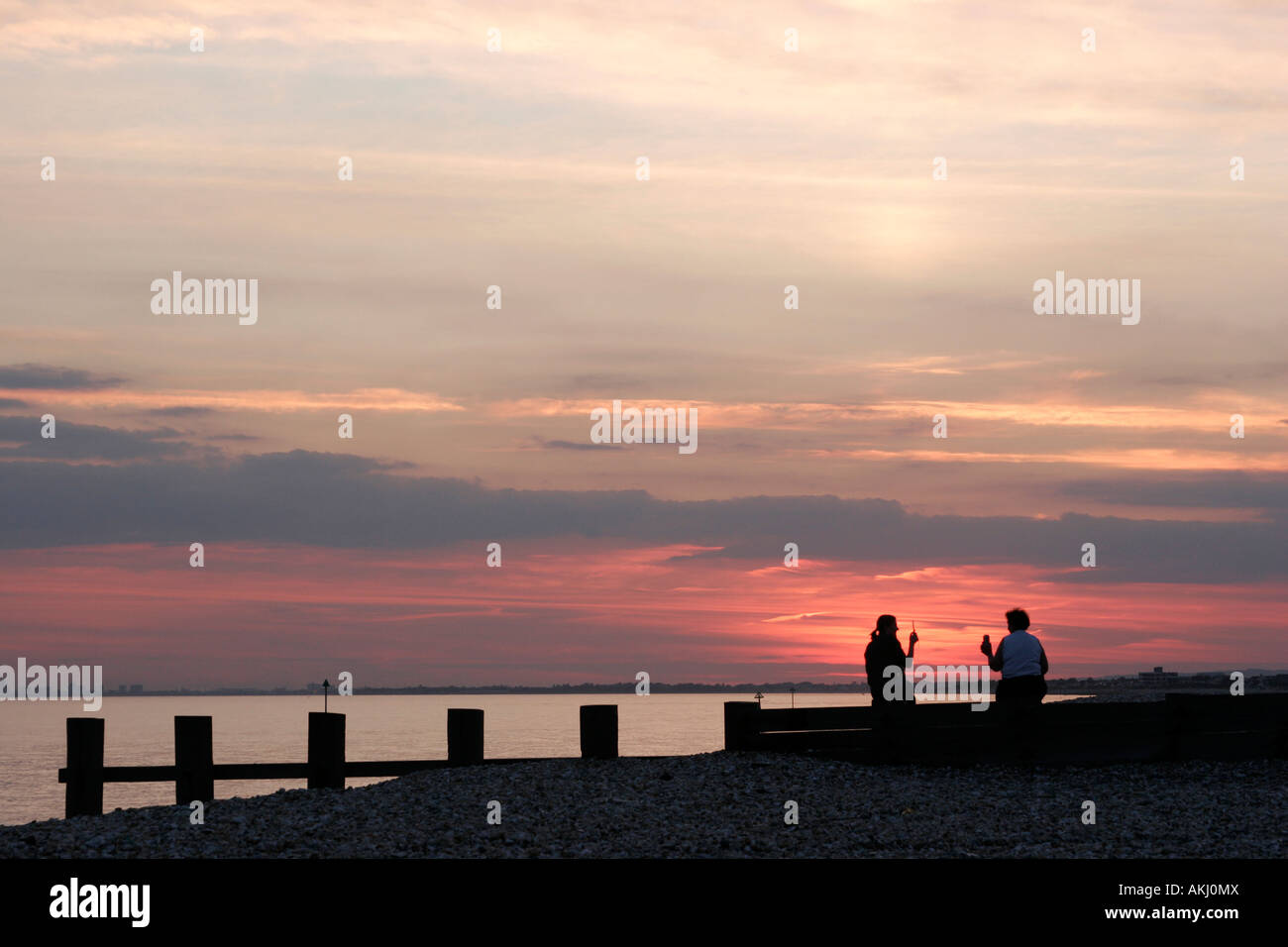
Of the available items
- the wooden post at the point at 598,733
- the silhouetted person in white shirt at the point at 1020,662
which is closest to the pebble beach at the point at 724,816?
the wooden post at the point at 598,733

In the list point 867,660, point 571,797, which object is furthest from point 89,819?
point 867,660

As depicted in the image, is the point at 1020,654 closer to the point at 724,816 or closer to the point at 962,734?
the point at 962,734

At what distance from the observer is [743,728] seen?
17.6 metres

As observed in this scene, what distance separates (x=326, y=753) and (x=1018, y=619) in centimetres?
909

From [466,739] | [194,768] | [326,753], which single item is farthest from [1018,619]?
[194,768]

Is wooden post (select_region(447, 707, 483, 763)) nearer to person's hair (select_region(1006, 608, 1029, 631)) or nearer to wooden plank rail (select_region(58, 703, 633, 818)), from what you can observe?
wooden plank rail (select_region(58, 703, 633, 818))

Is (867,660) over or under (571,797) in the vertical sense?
over

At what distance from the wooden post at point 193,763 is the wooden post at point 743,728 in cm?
641

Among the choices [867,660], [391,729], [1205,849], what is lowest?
[391,729]

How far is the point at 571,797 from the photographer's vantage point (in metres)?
14.5

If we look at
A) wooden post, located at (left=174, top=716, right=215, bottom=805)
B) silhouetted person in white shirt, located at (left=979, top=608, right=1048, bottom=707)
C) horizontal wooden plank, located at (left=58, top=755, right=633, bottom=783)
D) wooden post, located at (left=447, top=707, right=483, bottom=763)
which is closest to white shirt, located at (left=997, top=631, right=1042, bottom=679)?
silhouetted person in white shirt, located at (left=979, top=608, right=1048, bottom=707)
